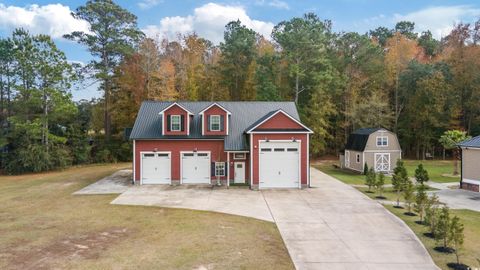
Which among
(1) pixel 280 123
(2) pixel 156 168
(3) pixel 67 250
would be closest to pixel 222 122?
(1) pixel 280 123

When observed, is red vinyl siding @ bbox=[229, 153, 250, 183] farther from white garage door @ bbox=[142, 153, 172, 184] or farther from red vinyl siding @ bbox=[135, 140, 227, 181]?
white garage door @ bbox=[142, 153, 172, 184]

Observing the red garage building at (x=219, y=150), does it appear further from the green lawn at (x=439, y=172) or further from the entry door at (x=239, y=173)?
the green lawn at (x=439, y=172)

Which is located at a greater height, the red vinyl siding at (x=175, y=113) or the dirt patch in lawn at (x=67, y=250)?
the red vinyl siding at (x=175, y=113)

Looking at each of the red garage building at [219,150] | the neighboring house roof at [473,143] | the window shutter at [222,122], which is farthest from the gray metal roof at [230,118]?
the neighboring house roof at [473,143]

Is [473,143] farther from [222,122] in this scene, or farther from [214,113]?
[214,113]

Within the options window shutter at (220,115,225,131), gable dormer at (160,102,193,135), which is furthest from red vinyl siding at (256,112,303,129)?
gable dormer at (160,102,193,135)

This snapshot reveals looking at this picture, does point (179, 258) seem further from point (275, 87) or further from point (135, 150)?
point (275, 87)

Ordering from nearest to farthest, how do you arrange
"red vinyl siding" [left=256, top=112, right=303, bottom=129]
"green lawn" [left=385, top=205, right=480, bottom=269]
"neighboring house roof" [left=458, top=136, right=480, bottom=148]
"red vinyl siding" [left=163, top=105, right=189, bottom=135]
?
"green lawn" [left=385, top=205, right=480, bottom=269]
"neighboring house roof" [left=458, top=136, right=480, bottom=148]
"red vinyl siding" [left=256, top=112, right=303, bottom=129]
"red vinyl siding" [left=163, top=105, right=189, bottom=135]
